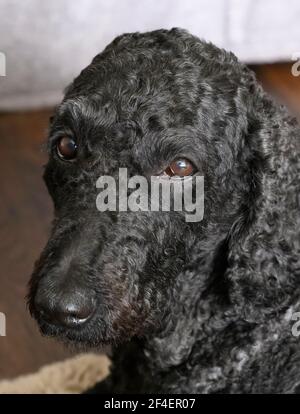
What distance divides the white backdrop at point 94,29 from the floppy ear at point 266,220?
1.69 metres

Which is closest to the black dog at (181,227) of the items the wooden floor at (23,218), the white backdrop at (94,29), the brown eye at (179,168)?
the brown eye at (179,168)

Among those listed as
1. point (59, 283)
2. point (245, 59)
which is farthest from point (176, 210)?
point (245, 59)

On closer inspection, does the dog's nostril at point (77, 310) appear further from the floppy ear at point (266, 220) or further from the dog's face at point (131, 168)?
the floppy ear at point (266, 220)

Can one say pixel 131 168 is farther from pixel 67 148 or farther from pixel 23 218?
pixel 23 218

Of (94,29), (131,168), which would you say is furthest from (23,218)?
(131,168)

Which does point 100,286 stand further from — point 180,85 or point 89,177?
point 180,85

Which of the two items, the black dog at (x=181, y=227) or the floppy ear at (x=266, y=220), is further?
the floppy ear at (x=266, y=220)

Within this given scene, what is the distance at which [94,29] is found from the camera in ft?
11.0

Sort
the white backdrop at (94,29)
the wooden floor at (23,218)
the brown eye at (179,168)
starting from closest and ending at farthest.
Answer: the brown eye at (179,168) → the wooden floor at (23,218) → the white backdrop at (94,29)

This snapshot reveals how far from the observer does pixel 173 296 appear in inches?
73.0

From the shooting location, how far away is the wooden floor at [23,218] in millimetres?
2730

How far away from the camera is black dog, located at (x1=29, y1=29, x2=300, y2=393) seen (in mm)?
1628

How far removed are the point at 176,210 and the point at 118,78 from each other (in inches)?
12.5

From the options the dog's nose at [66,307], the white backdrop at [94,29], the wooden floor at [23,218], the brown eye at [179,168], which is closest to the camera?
the dog's nose at [66,307]
